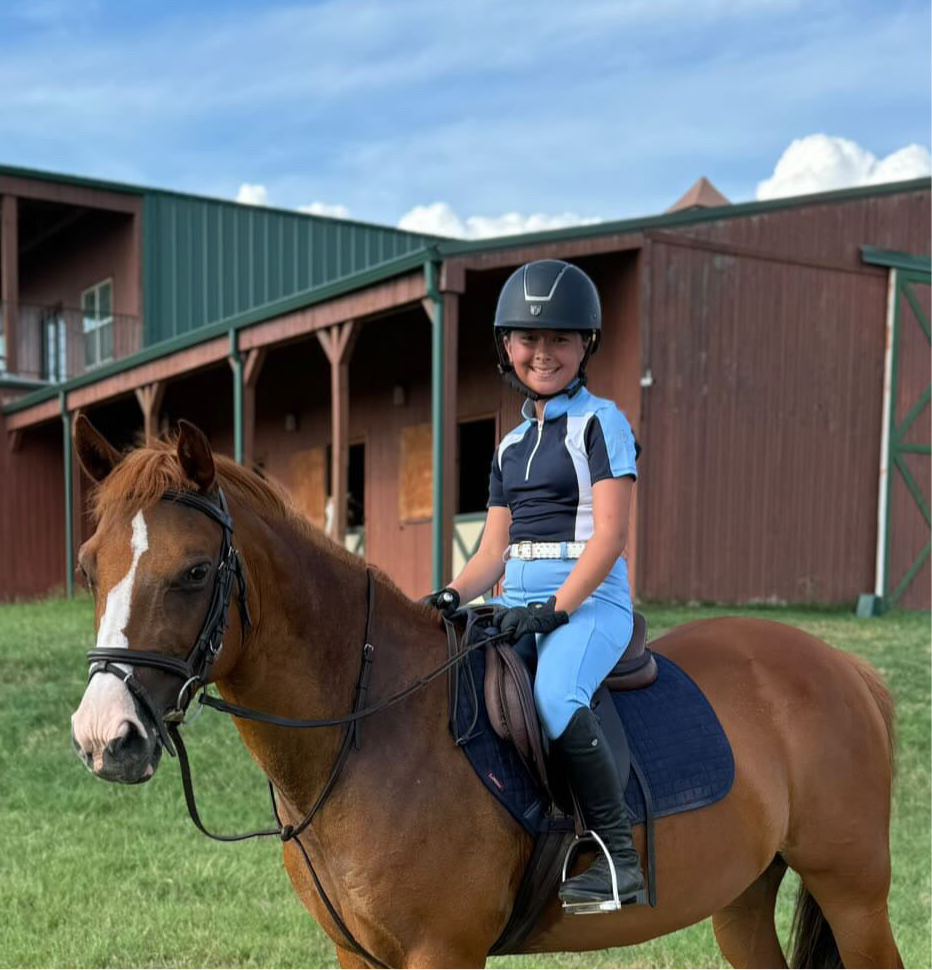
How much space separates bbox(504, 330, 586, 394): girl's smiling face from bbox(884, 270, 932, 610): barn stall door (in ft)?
39.3

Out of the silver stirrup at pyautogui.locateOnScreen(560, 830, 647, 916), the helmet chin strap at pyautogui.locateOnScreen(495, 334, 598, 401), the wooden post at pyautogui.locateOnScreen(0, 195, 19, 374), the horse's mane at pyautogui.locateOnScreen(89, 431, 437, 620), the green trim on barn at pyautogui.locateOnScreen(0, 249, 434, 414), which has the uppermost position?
the wooden post at pyautogui.locateOnScreen(0, 195, 19, 374)

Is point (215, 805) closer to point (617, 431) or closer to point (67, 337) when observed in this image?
point (617, 431)

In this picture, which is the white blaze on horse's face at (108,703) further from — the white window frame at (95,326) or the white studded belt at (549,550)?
the white window frame at (95,326)

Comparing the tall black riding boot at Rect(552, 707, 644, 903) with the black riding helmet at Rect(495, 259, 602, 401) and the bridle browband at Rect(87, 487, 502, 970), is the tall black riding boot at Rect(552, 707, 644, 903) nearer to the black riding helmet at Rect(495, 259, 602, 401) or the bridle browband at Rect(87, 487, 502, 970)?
the bridle browband at Rect(87, 487, 502, 970)

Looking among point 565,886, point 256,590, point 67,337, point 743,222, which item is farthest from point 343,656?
point 67,337

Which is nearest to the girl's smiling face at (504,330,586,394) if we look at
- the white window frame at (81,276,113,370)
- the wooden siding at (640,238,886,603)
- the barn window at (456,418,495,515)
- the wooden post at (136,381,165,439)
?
the wooden siding at (640,238,886,603)

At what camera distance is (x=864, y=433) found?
13.8 m

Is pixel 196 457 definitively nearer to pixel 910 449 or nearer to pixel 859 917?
pixel 859 917

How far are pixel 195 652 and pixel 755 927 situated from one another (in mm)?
2412

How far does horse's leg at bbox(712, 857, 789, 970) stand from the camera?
3615mm

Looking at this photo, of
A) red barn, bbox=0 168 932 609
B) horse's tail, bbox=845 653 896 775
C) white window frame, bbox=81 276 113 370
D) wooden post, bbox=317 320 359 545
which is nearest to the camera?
horse's tail, bbox=845 653 896 775

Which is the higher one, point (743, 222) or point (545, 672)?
point (743, 222)

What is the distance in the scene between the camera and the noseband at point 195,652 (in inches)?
86.0

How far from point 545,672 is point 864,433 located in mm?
12243
